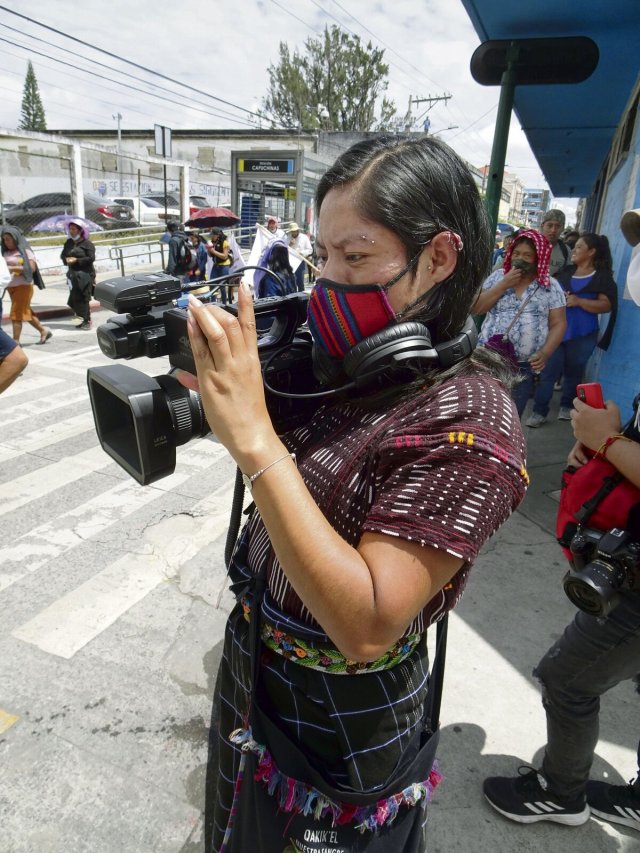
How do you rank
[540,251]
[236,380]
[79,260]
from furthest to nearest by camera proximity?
1. [79,260]
2. [540,251]
3. [236,380]

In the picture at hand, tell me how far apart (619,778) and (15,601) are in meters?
2.56

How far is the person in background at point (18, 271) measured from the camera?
714 centimetres

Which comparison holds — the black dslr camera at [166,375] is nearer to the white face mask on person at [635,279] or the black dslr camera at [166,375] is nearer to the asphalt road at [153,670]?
the asphalt road at [153,670]

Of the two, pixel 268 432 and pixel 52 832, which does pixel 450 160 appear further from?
pixel 52 832

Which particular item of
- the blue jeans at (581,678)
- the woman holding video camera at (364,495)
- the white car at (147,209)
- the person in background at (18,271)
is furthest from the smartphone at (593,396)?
the white car at (147,209)

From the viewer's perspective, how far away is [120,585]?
283 cm

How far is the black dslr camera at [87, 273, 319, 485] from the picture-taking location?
103 centimetres

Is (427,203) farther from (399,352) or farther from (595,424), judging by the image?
(595,424)

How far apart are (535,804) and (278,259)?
4781mm

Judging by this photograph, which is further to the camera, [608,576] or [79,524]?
[79,524]

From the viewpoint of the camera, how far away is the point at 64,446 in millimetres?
4527

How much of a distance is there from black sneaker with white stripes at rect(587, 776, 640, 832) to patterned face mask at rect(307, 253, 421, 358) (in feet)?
5.63

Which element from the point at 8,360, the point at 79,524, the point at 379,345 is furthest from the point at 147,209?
the point at 379,345

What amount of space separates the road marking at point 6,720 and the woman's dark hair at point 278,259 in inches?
166
